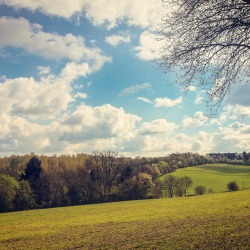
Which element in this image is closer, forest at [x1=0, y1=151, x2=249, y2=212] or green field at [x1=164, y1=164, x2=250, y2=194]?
forest at [x1=0, y1=151, x2=249, y2=212]

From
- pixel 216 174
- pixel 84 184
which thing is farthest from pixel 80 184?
pixel 216 174

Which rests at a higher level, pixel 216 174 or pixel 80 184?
pixel 80 184

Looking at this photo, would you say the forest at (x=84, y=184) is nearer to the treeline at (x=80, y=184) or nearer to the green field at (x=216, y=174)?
the treeline at (x=80, y=184)

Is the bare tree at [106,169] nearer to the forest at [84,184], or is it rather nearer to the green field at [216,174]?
the forest at [84,184]

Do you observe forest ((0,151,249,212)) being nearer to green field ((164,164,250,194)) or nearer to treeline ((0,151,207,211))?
treeline ((0,151,207,211))

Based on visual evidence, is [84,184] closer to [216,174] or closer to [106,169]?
[106,169]

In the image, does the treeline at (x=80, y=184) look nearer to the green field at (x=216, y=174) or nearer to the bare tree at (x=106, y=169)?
the bare tree at (x=106, y=169)

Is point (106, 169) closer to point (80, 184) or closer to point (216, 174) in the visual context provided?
point (80, 184)

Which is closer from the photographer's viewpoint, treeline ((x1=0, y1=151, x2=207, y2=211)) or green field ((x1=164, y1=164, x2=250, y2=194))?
treeline ((x1=0, y1=151, x2=207, y2=211))

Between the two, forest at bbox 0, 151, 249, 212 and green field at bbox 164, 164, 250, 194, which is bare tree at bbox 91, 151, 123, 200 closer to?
forest at bbox 0, 151, 249, 212

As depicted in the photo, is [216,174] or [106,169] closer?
[106,169]

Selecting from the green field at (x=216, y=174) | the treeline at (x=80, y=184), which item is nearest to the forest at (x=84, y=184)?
the treeline at (x=80, y=184)

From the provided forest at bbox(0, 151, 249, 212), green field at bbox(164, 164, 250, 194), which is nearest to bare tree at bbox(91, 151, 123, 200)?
forest at bbox(0, 151, 249, 212)

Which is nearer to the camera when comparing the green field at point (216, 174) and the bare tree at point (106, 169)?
the bare tree at point (106, 169)
